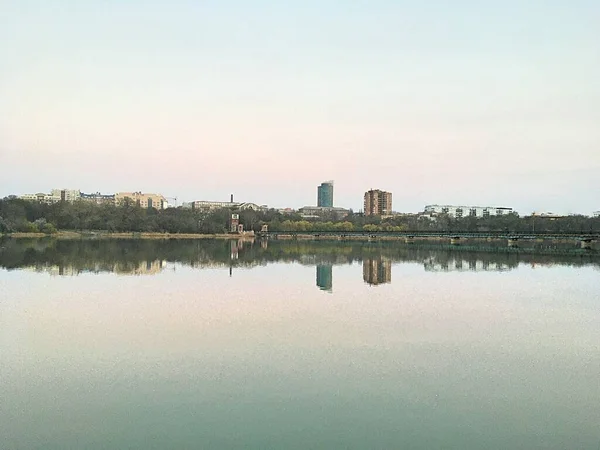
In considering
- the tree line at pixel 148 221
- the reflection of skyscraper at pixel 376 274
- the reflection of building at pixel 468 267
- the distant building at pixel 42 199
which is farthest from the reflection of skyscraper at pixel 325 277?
the distant building at pixel 42 199

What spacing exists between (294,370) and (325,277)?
18.6 meters

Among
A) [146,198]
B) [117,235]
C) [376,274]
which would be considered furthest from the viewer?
[146,198]

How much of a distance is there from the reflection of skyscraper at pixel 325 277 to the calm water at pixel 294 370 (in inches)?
106

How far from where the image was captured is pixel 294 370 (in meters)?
10.9

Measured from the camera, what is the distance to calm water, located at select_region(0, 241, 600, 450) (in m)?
7.98

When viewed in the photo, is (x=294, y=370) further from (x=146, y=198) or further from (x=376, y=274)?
(x=146, y=198)

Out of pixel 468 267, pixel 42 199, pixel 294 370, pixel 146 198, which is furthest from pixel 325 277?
pixel 146 198

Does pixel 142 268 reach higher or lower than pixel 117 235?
lower

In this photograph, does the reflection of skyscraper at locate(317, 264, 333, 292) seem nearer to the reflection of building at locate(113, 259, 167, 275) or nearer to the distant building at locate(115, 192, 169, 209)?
the reflection of building at locate(113, 259, 167, 275)

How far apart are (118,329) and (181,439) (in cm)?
742

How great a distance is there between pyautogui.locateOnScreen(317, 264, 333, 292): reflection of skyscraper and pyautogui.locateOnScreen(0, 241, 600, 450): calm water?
2698 mm

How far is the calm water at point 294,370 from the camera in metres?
7.98

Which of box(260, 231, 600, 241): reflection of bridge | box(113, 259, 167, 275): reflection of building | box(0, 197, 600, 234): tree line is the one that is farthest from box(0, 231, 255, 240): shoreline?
box(113, 259, 167, 275): reflection of building

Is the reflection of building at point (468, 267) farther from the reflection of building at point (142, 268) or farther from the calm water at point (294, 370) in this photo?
the reflection of building at point (142, 268)
